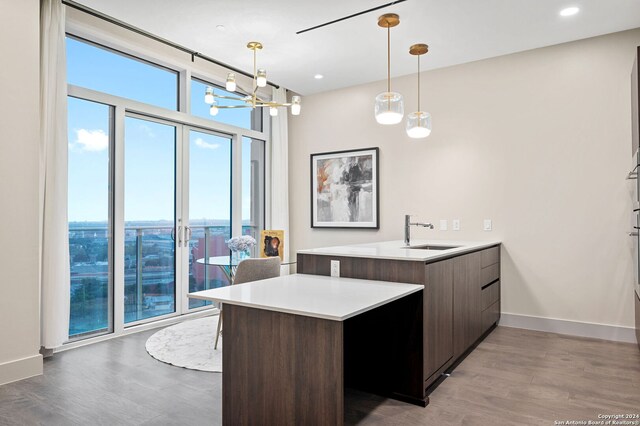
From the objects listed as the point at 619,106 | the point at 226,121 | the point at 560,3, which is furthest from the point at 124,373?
the point at 619,106

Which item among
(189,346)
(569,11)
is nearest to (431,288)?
(189,346)

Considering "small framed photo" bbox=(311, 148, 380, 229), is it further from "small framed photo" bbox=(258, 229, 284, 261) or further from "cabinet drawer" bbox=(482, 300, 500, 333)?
"cabinet drawer" bbox=(482, 300, 500, 333)

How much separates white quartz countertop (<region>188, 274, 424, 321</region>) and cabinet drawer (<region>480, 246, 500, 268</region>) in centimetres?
164

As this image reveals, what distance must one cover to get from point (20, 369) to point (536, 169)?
4.82 m

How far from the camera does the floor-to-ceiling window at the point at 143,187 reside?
402 centimetres

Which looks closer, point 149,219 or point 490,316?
point 490,316

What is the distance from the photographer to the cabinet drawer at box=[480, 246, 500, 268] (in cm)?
393

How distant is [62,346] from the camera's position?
3678 millimetres

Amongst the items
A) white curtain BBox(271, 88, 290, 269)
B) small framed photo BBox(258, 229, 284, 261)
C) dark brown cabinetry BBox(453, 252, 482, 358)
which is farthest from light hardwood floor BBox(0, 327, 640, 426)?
white curtain BBox(271, 88, 290, 269)

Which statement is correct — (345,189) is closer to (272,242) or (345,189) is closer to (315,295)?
(272,242)

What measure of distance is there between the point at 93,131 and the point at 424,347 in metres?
3.61

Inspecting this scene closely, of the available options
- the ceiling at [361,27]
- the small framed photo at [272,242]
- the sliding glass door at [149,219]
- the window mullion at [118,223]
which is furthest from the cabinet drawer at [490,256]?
the window mullion at [118,223]

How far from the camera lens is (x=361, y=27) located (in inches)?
150

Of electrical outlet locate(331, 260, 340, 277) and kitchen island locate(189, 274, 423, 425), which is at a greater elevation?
electrical outlet locate(331, 260, 340, 277)
